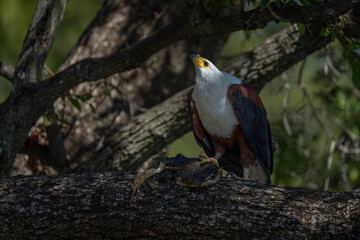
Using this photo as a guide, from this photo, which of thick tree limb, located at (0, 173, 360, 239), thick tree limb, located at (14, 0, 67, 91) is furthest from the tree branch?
thick tree limb, located at (0, 173, 360, 239)

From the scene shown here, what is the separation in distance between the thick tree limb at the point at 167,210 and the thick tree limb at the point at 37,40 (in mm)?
1187

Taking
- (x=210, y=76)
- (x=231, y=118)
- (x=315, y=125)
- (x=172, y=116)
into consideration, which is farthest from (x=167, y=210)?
(x=315, y=125)

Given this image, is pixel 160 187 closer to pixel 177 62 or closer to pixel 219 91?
pixel 219 91

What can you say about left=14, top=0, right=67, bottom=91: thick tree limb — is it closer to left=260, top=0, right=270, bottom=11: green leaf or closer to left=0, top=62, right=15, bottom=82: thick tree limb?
left=0, top=62, right=15, bottom=82: thick tree limb

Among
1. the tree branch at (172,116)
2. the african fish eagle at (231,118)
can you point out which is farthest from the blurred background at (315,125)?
the african fish eagle at (231,118)

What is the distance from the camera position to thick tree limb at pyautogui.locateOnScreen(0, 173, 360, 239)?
8.42ft

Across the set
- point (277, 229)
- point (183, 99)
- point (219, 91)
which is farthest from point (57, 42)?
point (277, 229)

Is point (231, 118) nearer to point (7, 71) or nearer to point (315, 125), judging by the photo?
point (7, 71)

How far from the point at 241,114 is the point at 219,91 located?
0.80 feet

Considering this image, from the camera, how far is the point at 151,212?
2.74m

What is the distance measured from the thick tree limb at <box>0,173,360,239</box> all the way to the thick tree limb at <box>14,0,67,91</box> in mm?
1187

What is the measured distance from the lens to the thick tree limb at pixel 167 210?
8.42ft

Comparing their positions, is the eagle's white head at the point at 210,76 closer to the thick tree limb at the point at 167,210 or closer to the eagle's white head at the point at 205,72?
the eagle's white head at the point at 205,72

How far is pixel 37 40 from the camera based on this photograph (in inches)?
154
